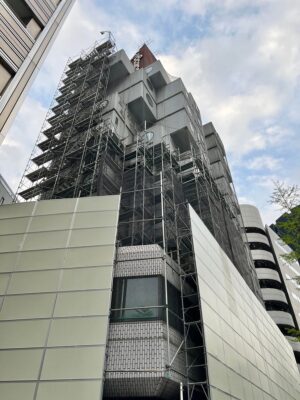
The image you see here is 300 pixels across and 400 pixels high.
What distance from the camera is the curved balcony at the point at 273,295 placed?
1527 inches

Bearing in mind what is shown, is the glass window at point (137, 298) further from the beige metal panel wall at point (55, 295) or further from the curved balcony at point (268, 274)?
the curved balcony at point (268, 274)

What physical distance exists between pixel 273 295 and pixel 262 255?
20.1ft

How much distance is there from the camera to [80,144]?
21.4 m

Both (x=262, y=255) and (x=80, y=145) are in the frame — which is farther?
(x=262, y=255)

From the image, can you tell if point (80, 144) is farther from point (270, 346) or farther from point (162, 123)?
point (270, 346)

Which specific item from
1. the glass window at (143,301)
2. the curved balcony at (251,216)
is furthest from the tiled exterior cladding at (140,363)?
the curved balcony at (251,216)

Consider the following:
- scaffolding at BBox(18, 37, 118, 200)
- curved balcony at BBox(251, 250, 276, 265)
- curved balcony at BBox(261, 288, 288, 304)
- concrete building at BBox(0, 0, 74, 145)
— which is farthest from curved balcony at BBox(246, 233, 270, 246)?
concrete building at BBox(0, 0, 74, 145)

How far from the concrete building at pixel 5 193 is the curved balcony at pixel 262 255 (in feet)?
111

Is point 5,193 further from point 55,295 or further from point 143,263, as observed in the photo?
point 143,263

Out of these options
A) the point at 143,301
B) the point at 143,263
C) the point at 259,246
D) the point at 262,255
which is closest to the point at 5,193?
the point at 143,263

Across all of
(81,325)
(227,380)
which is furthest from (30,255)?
(227,380)

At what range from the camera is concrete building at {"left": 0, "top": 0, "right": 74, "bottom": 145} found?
9703 mm

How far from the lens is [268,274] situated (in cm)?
4122

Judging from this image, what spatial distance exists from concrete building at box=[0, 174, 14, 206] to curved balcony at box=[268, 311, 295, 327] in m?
32.5
